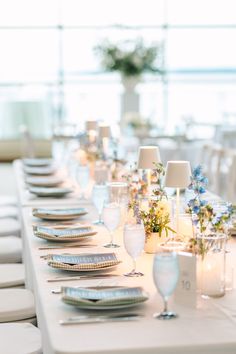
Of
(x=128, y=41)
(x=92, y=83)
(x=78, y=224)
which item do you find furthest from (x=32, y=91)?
(x=78, y=224)

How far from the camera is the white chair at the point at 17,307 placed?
3.04 m

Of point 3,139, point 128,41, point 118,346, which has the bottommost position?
point 3,139

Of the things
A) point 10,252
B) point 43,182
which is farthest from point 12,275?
point 43,182

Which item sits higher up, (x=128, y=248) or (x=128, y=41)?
(x=128, y=41)

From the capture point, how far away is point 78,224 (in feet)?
11.1

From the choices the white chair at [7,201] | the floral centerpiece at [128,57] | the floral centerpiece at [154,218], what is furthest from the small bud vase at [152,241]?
the floral centerpiece at [128,57]

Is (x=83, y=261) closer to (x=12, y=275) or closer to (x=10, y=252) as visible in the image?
(x=12, y=275)

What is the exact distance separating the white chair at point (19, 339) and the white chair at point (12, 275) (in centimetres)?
A: 71

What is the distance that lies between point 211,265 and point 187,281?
11 cm

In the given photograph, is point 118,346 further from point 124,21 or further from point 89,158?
point 124,21

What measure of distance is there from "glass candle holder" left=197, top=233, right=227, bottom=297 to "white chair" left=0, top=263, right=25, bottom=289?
143 centimetres

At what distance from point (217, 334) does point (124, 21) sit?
9653 mm

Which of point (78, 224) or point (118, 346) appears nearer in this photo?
point (118, 346)

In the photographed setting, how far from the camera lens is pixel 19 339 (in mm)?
2721
